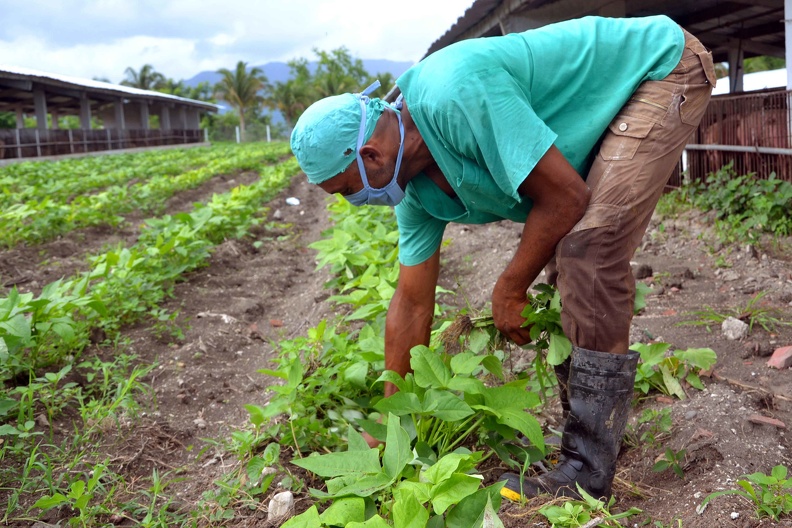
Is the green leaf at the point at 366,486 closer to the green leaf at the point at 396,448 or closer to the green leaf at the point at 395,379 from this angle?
the green leaf at the point at 396,448

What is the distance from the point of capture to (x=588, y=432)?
209cm

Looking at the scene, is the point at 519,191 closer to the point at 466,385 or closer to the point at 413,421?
the point at 466,385

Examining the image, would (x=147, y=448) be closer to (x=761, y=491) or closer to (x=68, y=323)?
(x=68, y=323)

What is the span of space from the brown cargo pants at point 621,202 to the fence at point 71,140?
2118 cm

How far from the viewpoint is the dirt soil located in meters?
2.26

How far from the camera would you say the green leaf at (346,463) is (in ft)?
6.28

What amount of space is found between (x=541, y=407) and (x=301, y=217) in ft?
22.1

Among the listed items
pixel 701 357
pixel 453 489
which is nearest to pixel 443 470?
pixel 453 489

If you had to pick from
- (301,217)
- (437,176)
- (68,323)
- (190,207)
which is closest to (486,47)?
(437,176)

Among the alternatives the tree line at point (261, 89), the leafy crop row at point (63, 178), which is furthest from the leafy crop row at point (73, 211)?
the tree line at point (261, 89)

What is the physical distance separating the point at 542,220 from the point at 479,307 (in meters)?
2.02

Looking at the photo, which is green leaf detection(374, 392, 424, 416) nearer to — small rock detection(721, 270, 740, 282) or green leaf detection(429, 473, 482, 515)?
green leaf detection(429, 473, 482, 515)

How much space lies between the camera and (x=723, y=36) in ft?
34.7

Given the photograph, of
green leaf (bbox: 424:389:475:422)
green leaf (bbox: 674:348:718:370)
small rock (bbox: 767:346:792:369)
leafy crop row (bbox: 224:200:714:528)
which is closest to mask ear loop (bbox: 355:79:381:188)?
leafy crop row (bbox: 224:200:714:528)
